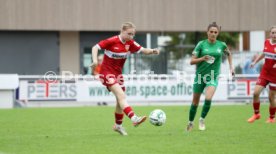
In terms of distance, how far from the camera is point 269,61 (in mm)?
16516

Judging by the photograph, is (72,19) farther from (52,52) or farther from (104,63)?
(104,63)

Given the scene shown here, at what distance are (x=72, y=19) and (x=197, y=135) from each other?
20.3m

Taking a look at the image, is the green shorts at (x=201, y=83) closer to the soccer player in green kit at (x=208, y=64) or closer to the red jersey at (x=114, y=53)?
the soccer player in green kit at (x=208, y=64)

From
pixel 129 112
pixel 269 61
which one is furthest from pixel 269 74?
pixel 129 112

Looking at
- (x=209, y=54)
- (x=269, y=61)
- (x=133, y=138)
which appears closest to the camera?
(x=133, y=138)

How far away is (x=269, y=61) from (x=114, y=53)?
15.0ft

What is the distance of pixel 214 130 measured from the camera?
1445cm

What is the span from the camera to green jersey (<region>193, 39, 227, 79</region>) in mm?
14422

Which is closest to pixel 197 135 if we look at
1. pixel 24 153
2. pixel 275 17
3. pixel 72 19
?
pixel 24 153

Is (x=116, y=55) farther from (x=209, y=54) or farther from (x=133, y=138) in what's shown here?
(x=209, y=54)

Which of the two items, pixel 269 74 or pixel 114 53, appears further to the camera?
pixel 269 74

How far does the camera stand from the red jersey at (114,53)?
13352mm

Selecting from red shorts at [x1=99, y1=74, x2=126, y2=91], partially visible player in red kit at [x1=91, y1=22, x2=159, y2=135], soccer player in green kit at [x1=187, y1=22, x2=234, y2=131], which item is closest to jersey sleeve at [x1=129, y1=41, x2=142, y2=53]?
partially visible player in red kit at [x1=91, y1=22, x2=159, y2=135]

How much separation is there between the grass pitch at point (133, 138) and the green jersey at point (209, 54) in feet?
3.87
